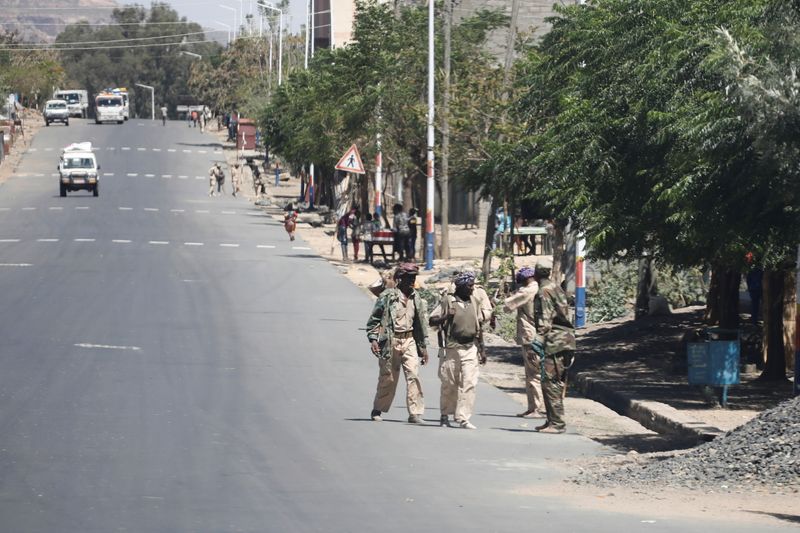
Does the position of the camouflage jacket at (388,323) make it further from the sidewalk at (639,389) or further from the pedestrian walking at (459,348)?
the sidewalk at (639,389)

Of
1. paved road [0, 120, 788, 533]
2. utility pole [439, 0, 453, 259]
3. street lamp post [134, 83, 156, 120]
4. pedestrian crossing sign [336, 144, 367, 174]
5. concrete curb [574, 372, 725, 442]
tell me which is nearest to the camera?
paved road [0, 120, 788, 533]

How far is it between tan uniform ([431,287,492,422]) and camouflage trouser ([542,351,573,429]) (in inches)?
29.2

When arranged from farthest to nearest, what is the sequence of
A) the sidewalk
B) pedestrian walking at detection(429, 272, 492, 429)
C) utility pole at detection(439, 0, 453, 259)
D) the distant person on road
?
the distant person on road → utility pole at detection(439, 0, 453, 259) → the sidewalk → pedestrian walking at detection(429, 272, 492, 429)

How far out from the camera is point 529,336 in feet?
54.3

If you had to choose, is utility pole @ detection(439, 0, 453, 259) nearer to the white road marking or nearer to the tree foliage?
the white road marking

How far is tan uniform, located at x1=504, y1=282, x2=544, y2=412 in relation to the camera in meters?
16.1

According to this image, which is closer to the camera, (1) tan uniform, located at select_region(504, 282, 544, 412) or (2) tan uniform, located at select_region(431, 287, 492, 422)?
(2) tan uniform, located at select_region(431, 287, 492, 422)

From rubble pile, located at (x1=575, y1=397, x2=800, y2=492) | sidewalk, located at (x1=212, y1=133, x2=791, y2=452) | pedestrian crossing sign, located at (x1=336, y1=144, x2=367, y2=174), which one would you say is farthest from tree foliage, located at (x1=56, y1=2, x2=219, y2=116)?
rubble pile, located at (x1=575, y1=397, x2=800, y2=492)

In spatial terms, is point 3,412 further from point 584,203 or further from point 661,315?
point 661,315

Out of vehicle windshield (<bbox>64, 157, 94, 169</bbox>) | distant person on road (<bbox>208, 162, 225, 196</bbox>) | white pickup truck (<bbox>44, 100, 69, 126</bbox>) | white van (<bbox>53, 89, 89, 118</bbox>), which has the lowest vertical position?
distant person on road (<bbox>208, 162, 225, 196</bbox>)

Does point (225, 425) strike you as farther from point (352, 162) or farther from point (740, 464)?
point (352, 162)

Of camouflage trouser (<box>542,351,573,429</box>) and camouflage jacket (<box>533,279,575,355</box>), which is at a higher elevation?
camouflage jacket (<box>533,279,575,355</box>)

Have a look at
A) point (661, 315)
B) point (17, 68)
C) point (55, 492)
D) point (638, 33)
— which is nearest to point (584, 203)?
point (638, 33)

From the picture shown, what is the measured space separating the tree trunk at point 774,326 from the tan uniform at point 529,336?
3.99m
